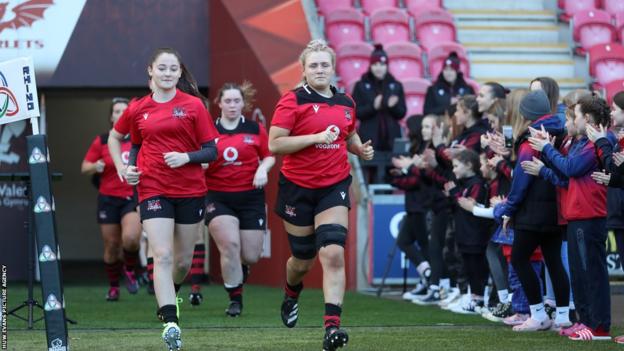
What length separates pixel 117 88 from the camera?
16297 mm

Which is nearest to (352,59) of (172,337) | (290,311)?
(290,311)

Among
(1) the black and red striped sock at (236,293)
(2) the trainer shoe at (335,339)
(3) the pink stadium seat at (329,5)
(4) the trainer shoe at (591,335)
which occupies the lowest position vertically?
(4) the trainer shoe at (591,335)

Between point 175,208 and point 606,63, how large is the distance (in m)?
10.2

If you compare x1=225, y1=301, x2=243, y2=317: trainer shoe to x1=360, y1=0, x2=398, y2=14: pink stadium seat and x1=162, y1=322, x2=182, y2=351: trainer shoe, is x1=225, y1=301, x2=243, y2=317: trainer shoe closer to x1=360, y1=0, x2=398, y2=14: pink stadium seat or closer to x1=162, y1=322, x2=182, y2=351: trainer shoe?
x1=162, y1=322, x2=182, y2=351: trainer shoe

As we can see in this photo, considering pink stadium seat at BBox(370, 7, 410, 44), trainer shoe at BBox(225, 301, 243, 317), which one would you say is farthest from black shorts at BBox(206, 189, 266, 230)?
pink stadium seat at BBox(370, 7, 410, 44)

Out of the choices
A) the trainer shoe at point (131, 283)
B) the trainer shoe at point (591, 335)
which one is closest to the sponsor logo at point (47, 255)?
the trainer shoe at point (591, 335)

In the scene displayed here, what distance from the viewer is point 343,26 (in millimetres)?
17500

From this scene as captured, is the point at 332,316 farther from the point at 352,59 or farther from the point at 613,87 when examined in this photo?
the point at 613,87

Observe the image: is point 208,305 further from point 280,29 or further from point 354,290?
point 280,29

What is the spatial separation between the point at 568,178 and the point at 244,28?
7302mm

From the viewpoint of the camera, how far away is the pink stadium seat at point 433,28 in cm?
1802

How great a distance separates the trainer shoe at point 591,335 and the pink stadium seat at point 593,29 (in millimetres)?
9625

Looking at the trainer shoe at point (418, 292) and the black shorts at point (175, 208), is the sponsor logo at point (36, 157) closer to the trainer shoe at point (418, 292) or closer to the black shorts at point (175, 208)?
the black shorts at point (175, 208)

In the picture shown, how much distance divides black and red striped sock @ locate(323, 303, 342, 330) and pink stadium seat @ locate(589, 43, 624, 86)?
1011 centimetres
